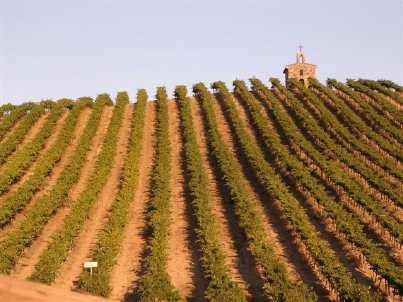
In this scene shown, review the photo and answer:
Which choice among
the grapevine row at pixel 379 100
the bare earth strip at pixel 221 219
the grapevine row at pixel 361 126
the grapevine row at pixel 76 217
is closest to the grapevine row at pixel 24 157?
the grapevine row at pixel 76 217

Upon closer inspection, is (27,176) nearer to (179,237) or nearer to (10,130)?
(10,130)

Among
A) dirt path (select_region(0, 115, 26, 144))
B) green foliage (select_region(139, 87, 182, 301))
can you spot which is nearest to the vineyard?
green foliage (select_region(139, 87, 182, 301))

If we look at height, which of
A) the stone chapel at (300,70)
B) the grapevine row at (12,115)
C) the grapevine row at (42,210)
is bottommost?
the grapevine row at (42,210)

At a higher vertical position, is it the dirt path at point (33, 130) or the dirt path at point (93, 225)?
the dirt path at point (33, 130)

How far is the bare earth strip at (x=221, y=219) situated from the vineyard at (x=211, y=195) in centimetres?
12

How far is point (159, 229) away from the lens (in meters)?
27.7

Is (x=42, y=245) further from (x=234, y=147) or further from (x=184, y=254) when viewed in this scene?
(x=234, y=147)

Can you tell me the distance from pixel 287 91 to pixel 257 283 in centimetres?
3666

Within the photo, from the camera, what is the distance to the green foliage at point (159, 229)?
20.6 meters

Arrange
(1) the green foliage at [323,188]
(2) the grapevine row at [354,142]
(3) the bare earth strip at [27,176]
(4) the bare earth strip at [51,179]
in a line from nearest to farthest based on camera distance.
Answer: (1) the green foliage at [323,188], (4) the bare earth strip at [51,179], (3) the bare earth strip at [27,176], (2) the grapevine row at [354,142]

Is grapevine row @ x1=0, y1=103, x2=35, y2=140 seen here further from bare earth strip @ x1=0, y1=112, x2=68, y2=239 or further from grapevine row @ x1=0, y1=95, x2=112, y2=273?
grapevine row @ x1=0, y1=95, x2=112, y2=273

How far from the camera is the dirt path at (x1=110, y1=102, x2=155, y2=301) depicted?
2381 cm

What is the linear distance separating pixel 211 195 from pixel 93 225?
823 cm

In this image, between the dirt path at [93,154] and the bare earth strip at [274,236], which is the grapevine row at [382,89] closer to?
the bare earth strip at [274,236]
